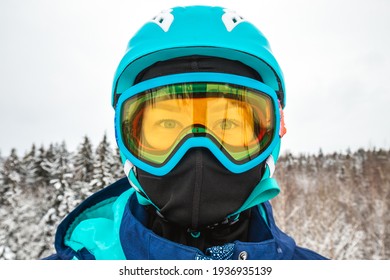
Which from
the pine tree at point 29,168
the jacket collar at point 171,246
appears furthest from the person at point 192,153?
the pine tree at point 29,168

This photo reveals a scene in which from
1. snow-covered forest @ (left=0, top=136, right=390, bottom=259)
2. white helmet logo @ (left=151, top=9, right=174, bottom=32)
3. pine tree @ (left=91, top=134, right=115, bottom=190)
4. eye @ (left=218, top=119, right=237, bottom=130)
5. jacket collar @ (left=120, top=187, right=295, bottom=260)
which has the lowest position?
snow-covered forest @ (left=0, top=136, right=390, bottom=259)

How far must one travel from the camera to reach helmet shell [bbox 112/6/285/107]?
225cm

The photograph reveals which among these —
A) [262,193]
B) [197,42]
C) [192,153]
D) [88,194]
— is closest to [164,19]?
[197,42]

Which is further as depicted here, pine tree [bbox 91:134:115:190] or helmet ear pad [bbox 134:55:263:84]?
pine tree [bbox 91:134:115:190]

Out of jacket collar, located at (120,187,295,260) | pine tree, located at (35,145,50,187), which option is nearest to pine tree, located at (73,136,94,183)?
pine tree, located at (35,145,50,187)

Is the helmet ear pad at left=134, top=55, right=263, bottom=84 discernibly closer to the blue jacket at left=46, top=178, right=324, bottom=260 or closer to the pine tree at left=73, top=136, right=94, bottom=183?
the blue jacket at left=46, top=178, right=324, bottom=260

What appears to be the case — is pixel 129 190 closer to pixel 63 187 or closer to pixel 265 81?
pixel 265 81

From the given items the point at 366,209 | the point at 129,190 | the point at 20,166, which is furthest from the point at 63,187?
the point at 366,209

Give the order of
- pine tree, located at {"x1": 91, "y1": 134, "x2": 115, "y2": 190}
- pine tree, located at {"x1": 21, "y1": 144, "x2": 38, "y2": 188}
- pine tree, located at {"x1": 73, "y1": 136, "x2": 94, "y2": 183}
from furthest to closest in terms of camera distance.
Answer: pine tree, located at {"x1": 21, "y1": 144, "x2": 38, "y2": 188} → pine tree, located at {"x1": 73, "y1": 136, "x2": 94, "y2": 183} → pine tree, located at {"x1": 91, "y1": 134, "x2": 115, "y2": 190}

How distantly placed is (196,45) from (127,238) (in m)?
1.35

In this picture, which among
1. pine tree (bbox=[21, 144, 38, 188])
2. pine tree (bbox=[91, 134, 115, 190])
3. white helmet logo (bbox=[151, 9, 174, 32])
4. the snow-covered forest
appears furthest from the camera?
pine tree (bbox=[21, 144, 38, 188])

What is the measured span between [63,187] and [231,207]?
17.8m

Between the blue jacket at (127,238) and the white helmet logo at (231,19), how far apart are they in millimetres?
1387
